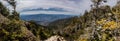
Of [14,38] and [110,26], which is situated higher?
[110,26]

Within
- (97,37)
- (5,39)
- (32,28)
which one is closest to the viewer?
(97,37)

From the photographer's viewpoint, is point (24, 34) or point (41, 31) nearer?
point (24, 34)

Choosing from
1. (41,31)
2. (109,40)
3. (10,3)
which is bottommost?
(41,31)

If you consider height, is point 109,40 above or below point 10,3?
above

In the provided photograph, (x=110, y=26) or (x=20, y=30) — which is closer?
(x=110, y=26)

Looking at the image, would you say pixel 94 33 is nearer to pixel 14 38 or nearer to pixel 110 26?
pixel 110 26

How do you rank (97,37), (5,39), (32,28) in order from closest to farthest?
(97,37), (5,39), (32,28)

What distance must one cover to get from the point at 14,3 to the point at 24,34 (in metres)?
51.7

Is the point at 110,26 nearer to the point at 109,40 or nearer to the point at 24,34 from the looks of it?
the point at 109,40

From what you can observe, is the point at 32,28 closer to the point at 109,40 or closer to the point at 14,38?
the point at 14,38

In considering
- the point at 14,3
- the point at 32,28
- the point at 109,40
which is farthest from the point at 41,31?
the point at 109,40

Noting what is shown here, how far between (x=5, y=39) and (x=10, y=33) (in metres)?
2.15

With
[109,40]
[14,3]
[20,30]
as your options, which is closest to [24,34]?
[20,30]

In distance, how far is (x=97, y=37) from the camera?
136 feet
